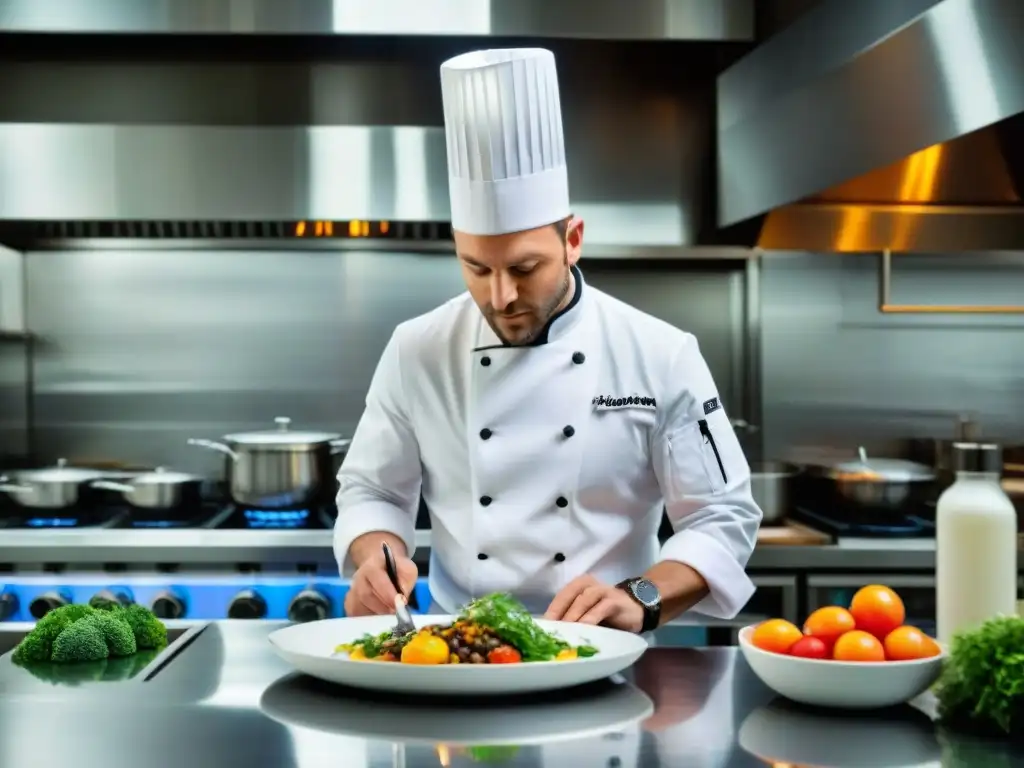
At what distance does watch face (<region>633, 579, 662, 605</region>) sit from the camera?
6.06 ft

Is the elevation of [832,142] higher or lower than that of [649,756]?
higher

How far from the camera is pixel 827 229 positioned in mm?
3500

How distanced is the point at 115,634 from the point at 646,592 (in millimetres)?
784

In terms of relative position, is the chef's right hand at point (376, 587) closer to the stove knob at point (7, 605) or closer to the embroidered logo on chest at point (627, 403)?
the embroidered logo on chest at point (627, 403)

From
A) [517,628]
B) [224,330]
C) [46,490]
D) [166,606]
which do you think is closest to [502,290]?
[517,628]

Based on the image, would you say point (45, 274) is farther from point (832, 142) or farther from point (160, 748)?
point (160, 748)

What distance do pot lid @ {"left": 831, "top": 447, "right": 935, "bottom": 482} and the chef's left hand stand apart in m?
1.70

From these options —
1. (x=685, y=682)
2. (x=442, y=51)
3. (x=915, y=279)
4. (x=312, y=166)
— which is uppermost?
(x=442, y=51)

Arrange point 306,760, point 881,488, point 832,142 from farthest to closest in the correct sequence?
point 881,488 → point 832,142 → point 306,760

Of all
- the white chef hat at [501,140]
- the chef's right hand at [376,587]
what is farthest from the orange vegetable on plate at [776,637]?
Result: the white chef hat at [501,140]

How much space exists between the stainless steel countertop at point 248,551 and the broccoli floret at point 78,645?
1401 millimetres

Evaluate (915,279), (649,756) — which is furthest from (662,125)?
(649,756)

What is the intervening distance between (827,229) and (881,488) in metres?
0.77

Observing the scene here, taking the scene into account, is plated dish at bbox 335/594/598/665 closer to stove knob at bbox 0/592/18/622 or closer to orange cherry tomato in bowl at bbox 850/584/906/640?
orange cherry tomato in bowl at bbox 850/584/906/640
